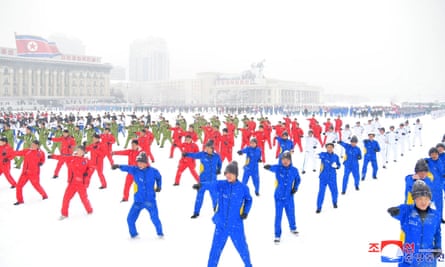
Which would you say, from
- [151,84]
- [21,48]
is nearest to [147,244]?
[21,48]

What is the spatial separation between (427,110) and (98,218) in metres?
49.6

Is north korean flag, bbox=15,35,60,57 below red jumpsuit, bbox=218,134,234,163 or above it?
above

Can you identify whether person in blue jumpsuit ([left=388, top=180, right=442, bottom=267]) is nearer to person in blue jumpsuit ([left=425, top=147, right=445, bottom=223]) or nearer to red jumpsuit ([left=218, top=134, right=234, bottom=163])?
person in blue jumpsuit ([left=425, top=147, right=445, bottom=223])

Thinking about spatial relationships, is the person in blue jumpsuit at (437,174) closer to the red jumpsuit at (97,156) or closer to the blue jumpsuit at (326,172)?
the blue jumpsuit at (326,172)

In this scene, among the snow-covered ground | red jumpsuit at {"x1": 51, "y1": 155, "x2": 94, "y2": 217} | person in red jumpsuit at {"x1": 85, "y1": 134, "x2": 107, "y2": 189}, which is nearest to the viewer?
the snow-covered ground

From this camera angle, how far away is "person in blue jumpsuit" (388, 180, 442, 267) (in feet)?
11.6

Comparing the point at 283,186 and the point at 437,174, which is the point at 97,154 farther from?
the point at 437,174

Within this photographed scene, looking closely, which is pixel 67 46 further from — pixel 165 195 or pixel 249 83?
pixel 165 195

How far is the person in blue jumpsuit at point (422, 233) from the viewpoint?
3539 millimetres

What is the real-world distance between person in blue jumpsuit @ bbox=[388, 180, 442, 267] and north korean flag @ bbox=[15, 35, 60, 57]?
84.2 m

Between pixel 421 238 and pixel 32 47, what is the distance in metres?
85.8

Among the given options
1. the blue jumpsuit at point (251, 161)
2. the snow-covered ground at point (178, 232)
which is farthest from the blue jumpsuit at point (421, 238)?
the blue jumpsuit at point (251, 161)

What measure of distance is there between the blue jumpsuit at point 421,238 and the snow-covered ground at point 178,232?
1.64 meters
